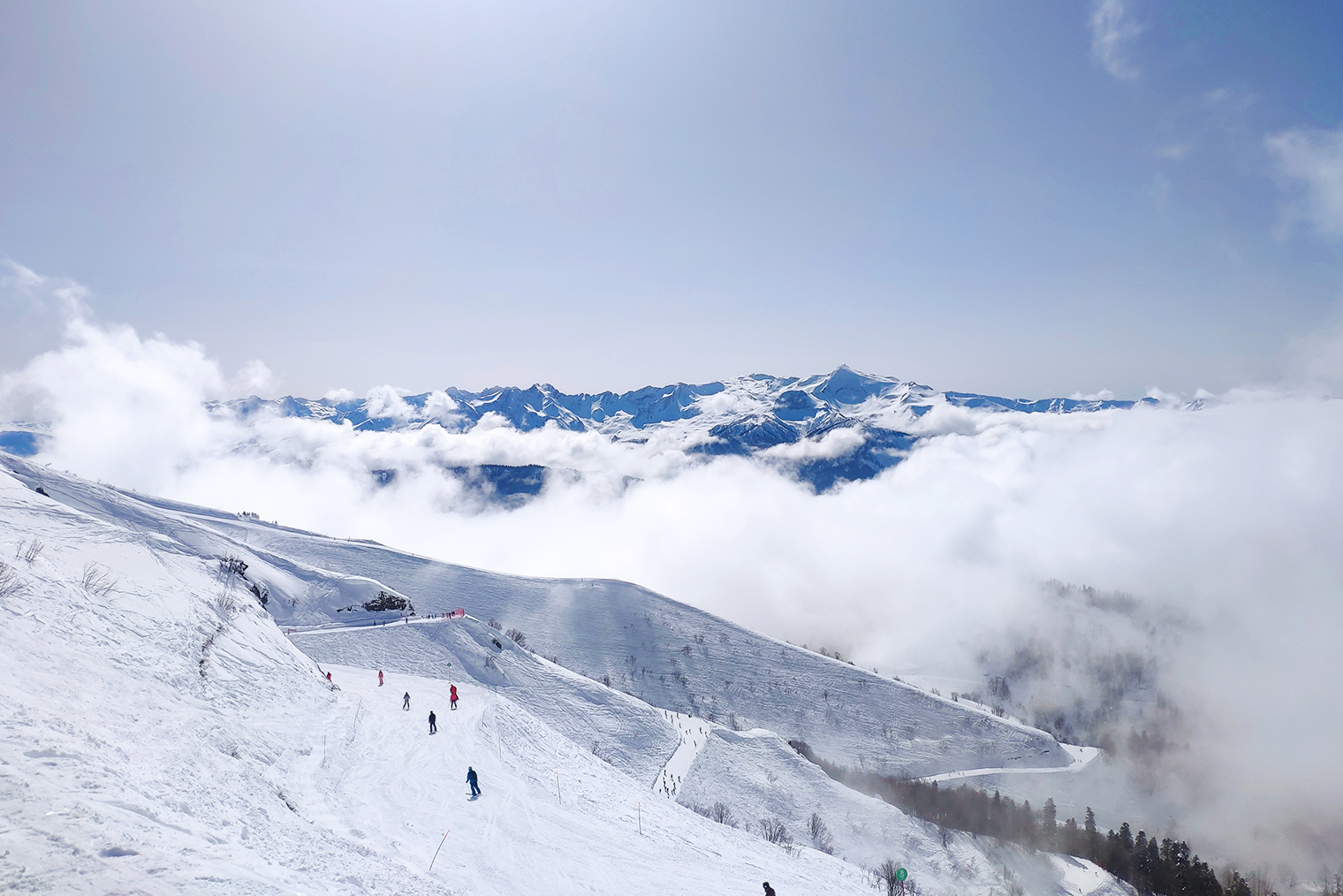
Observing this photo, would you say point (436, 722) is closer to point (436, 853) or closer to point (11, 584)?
point (436, 853)

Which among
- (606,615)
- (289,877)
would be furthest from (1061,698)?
(289,877)

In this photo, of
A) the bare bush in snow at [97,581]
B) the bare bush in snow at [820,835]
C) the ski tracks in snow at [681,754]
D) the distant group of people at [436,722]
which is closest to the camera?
the distant group of people at [436,722]

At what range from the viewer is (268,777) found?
18.7 m

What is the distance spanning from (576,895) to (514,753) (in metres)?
14.6

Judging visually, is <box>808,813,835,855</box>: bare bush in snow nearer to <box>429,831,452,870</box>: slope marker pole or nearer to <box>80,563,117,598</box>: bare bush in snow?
<box>429,831,452,870</box>: slope marker pole

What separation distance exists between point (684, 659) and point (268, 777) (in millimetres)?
89314

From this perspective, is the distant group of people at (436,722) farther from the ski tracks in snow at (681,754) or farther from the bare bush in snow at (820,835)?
the bare bush in snow at (820,835)

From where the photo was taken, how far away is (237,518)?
105 metres

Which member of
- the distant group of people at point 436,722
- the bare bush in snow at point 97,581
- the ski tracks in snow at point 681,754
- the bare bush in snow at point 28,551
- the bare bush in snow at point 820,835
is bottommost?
the bare bush in snow at point 820,835

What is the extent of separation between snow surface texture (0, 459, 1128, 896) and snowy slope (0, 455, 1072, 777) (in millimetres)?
38828

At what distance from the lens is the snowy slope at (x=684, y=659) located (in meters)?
87.0

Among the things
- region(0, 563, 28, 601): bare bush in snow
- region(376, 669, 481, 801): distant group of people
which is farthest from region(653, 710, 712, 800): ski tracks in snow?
region(0, 563, 28, 601): bare bush in snow

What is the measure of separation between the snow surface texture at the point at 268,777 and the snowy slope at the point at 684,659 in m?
38.8

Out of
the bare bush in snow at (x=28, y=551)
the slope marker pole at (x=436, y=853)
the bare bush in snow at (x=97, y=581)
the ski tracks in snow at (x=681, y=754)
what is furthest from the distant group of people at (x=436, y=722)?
the bare bush in snow at (x=28, y=551)
